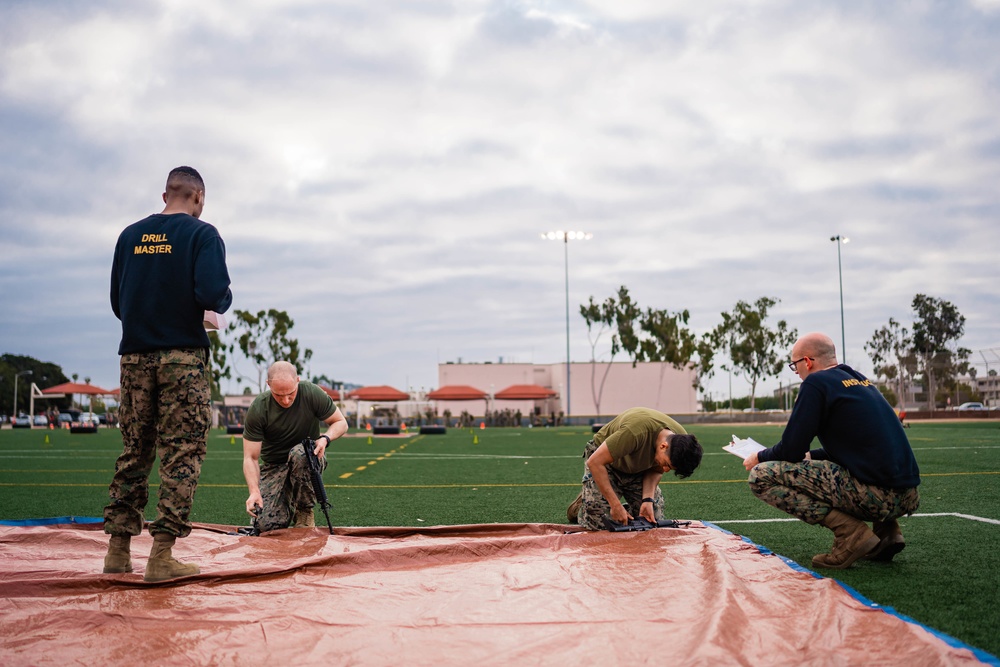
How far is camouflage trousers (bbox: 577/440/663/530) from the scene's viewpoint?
16.8ft

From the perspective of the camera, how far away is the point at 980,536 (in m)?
4.89

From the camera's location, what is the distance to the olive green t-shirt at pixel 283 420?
5.67 meters

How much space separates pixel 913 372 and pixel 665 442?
48547 millimetres

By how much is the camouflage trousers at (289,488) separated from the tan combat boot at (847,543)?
3502 mm

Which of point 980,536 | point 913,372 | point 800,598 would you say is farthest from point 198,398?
point 913,372

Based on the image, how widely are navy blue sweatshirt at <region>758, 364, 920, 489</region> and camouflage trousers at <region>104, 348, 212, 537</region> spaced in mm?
3151

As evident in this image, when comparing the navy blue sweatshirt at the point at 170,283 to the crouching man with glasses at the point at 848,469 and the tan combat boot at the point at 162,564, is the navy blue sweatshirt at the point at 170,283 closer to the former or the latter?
the tan combat boot at the point at 162,564

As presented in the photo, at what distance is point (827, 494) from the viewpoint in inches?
167

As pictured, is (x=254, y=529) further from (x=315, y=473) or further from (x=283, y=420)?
(x=283, y=420)

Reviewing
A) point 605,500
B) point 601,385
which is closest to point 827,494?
point 605,500

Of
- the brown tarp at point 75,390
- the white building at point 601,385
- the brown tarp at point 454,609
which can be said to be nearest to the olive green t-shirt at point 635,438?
the brown tarp at point 454,609

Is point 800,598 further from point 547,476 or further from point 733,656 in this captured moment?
point 547,476

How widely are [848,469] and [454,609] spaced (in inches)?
96.7

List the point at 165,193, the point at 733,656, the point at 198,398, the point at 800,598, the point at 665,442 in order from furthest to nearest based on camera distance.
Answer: the point at 665,442 → the point at 165,193 → the point at 198,398 → the point at 800,598 → the point at 733,656
